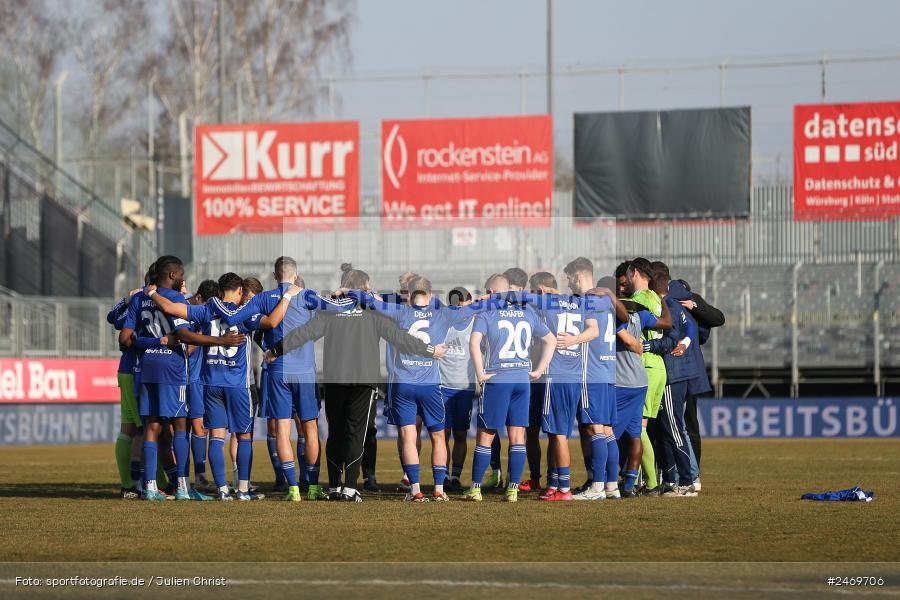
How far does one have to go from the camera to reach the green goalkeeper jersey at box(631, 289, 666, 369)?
44.5 feet

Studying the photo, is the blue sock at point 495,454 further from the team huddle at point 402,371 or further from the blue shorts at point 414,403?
the blue shorts at point 414,403

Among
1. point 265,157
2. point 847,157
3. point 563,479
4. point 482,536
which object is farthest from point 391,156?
point 482,536

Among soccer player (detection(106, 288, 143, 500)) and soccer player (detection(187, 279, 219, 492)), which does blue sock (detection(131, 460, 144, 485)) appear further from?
soccer player (detection(187, 279, 219, 492))

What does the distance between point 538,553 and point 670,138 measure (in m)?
28.6

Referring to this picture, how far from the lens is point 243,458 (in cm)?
1353

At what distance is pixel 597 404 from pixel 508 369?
0.93 metres

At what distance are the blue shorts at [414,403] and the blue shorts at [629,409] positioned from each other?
1.71 meters

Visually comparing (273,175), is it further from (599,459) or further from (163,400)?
(599,459)

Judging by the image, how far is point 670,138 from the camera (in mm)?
36906

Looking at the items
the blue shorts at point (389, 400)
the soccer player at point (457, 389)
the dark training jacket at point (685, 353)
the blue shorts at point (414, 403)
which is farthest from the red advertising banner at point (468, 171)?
the blue shorts at point (414, 403)

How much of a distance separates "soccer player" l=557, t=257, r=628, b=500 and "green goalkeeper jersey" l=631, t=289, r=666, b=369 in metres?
0.36

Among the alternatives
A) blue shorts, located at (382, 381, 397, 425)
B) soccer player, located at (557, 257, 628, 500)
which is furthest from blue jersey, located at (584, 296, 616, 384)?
blue shorts, located at (382, 381, 397, 425)

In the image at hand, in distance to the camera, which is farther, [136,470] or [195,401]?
[136,470]

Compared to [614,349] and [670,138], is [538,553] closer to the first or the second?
[614,349]
